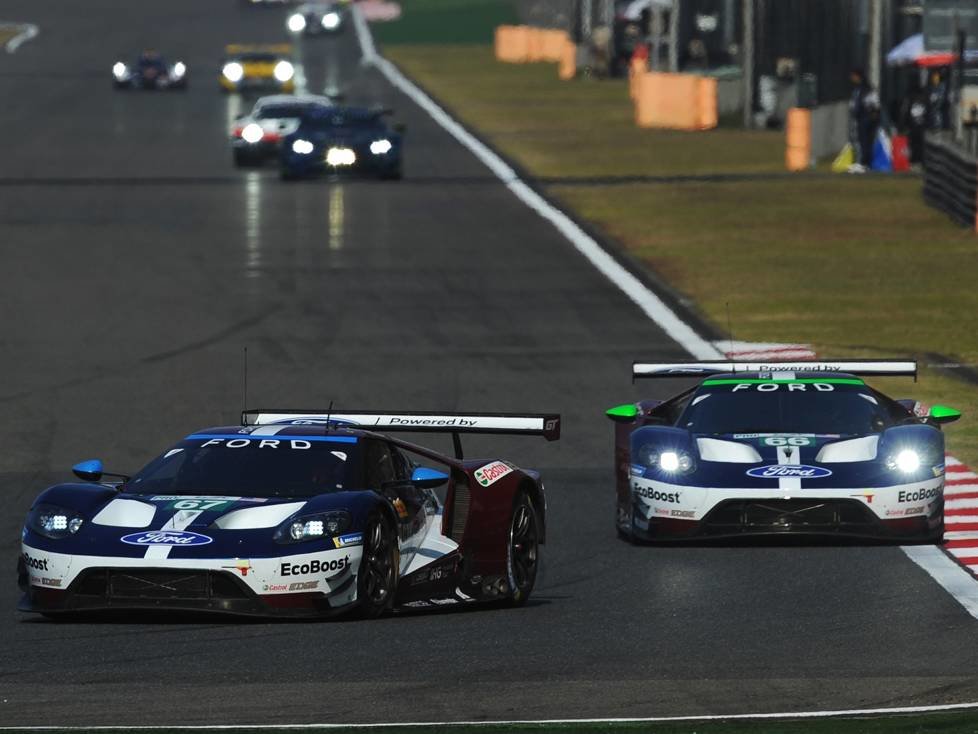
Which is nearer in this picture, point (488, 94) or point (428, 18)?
point (488, 94)

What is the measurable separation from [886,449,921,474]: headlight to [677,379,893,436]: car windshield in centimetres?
42

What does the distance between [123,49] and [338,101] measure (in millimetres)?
31828

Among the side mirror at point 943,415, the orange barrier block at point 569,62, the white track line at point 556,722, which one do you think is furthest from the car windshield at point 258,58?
the white track line at point 556,722

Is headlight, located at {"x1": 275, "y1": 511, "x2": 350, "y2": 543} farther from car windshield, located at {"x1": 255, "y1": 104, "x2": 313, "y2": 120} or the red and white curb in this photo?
car windshield, located at {"x1": 255, "y1": 104, "x2": 313, "y2": 120}

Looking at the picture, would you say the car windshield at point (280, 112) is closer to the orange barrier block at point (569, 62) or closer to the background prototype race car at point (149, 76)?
the background prototype race car at point (149, 76)

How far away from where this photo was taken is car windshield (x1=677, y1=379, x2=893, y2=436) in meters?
14.8

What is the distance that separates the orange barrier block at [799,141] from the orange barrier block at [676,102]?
10725 mm

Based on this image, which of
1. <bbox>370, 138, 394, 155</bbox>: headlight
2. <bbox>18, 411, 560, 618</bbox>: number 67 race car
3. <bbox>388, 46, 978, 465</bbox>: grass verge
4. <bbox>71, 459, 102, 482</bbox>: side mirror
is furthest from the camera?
<bbox>370, 138, 394, 155</bbox>: headlight

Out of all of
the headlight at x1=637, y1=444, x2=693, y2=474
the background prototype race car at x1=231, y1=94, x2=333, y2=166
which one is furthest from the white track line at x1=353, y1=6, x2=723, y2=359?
the headlight at x1=637, y1=444, x2=693, y2=474

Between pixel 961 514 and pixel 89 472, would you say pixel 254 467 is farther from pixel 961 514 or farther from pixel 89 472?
pixel 961 514

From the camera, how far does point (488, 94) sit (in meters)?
68.9

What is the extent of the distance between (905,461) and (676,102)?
42464 millimetres

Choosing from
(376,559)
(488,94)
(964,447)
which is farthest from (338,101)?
(376,559)

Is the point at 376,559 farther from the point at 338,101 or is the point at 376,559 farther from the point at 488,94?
the point at 488,94
